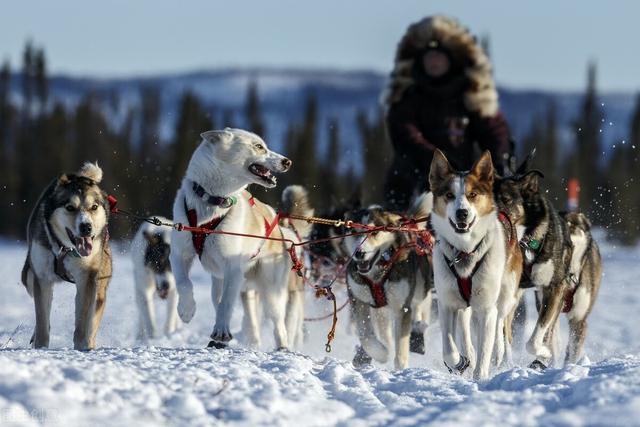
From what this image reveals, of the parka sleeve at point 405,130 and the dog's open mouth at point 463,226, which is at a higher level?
the parka sleeve at point 405,130

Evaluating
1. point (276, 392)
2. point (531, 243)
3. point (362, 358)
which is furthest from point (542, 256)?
point (276, 392)

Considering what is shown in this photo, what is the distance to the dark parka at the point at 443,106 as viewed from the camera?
7.86 metres

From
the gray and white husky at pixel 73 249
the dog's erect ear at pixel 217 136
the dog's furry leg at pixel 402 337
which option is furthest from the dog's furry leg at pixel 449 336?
the gray and white husky at pixel 73 249

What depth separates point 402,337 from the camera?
6352 millimetres

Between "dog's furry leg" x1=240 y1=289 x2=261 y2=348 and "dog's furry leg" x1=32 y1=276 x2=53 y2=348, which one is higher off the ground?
"dog's furry leg" x1=32 y1=276 x2=53 y2=348

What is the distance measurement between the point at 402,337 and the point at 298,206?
162 cm

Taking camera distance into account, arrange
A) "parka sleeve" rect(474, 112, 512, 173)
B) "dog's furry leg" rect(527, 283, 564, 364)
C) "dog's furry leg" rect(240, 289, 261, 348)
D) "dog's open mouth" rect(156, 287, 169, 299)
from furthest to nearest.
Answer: "dog's open mouth" rect(156, 287, 169, 299) < "parka sleeve" rect(474, 112, 512, 173) < "dog's furry leg" rect(240, 289, 261, 348) < "dog's furry leg" rect(527, 283, 564, 364)

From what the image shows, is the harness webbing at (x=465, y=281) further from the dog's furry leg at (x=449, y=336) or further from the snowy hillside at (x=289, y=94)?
the snowy hillside at (x=289, y=94)

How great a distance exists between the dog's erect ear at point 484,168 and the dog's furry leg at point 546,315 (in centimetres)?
95

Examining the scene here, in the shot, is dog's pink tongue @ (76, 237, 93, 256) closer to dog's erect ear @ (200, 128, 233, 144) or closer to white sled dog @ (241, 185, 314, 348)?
dog's erect ear @ (200, 128, 233, 144)

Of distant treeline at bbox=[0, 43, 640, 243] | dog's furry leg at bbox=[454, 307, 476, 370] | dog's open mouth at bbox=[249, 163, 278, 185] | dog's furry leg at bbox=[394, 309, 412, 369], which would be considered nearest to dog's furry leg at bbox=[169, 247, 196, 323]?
dog's open mouth at bbox=[249, 163, 278, 185]

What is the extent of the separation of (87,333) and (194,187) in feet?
3.39

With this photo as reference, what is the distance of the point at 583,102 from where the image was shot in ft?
174

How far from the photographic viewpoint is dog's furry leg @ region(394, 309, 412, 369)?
6.28 m
